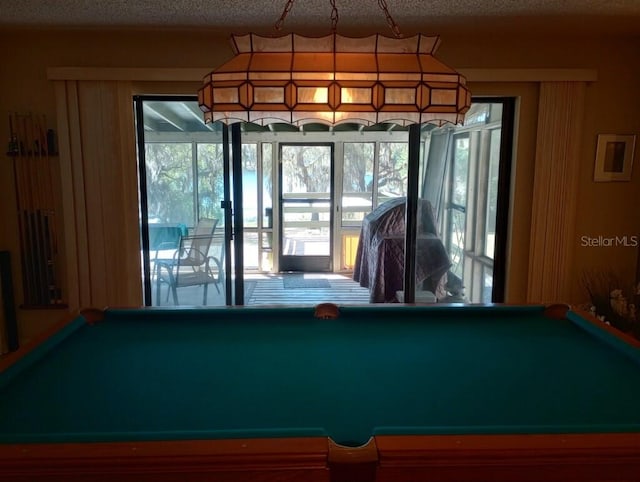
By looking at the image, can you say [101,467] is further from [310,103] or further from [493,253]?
[493,253]

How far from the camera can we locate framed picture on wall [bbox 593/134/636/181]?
135 inches

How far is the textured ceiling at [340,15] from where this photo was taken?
2648 millimetres

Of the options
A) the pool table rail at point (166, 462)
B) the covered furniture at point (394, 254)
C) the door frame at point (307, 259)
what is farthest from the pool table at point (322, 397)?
the door frame at point (307, 259)

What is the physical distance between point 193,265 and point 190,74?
1.61m

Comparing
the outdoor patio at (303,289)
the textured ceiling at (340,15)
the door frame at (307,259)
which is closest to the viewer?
the textured ceiling at (340,15)

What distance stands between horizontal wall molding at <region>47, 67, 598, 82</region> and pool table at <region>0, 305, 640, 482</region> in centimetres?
192

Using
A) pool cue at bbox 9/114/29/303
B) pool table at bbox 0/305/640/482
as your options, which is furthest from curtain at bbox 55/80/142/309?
pool table at bbox 0/305/640/482

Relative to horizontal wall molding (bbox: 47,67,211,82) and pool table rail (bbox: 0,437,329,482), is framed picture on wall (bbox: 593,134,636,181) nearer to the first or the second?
horizontal wall molding (bbox: 47,67,211,82)

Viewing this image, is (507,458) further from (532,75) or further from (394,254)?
(394,254)

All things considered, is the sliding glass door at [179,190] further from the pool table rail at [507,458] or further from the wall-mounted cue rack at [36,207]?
the pool table rail at [507,458]

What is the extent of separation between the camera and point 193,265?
407 cm

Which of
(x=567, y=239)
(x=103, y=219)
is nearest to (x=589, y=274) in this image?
(x=567, y=239)

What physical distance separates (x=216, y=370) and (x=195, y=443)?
16.6 inches

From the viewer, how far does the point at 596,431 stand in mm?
1133
